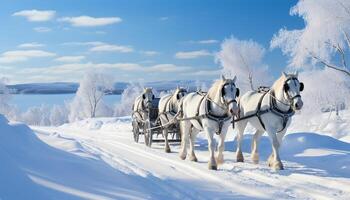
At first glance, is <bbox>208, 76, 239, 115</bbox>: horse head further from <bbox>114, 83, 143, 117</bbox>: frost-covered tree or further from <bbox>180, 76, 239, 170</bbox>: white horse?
<bbox>114, 83, 143, 117</bbox>: frost-covered tree

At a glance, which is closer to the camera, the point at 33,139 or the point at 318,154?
the point at 33,139

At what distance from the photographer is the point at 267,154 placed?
1268 centimetres

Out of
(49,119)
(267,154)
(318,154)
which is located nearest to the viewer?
(318,154)

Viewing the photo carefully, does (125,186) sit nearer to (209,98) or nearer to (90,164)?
(90,164)

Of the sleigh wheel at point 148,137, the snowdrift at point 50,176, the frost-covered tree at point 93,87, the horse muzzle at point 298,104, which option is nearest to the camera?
the snowdrift at point 50,176

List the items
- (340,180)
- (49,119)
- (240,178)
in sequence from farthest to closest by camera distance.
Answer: (49,119) → (240,178) → (340,180)

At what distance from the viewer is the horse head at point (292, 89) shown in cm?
901

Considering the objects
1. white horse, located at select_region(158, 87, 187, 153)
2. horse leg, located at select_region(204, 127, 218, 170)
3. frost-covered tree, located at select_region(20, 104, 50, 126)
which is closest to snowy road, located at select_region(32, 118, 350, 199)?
horse leg, located at select_region(204, 127, 218, 170)

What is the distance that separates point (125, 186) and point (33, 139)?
2.77m

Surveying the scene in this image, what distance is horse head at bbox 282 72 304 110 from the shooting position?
9008 mm

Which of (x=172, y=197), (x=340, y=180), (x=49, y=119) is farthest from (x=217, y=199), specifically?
(x=49, y=119)

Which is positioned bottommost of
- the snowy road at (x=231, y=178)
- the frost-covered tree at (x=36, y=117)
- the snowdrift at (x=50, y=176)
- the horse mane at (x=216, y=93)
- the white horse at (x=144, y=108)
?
the frost-covered tree at (x=36, y=117)

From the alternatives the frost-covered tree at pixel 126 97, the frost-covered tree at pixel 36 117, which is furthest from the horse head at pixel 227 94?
the frost-covered tree at pixel 36 117

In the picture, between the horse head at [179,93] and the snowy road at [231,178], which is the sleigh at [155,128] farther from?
the snowy road at [231,178]
